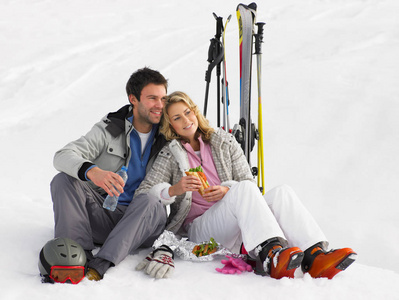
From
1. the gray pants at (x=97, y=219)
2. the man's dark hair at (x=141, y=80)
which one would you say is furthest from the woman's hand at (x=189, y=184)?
the man's dark hair at (x=141, y=80)

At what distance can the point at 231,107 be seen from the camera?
7.67m

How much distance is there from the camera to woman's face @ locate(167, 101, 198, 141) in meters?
2.74

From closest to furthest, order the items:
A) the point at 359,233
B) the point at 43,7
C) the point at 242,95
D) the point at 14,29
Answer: the point at 242,95, the point at 359,233, the point at 14,29, the point at 43,7

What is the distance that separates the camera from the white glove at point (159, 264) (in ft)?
7.30

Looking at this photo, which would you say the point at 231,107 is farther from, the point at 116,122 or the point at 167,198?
the point at 167,198

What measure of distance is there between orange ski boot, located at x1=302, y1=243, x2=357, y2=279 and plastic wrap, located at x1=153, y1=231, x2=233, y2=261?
43 cm

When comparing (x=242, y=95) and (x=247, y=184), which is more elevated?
(x=242, y=95)

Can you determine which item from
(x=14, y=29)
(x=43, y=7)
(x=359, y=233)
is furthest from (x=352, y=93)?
(x=43, y=7)

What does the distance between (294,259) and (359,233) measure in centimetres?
287

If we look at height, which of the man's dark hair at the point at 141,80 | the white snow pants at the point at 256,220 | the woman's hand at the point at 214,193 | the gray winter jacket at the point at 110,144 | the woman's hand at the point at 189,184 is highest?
the man's dark hair at the point at 141,80

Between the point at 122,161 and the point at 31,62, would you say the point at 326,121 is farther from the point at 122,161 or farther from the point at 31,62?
the point at 31,62

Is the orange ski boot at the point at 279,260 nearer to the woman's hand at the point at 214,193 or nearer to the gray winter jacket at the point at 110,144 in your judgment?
the woman's hand at the point at 214,193

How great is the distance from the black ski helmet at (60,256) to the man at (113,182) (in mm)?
121

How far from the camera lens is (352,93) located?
25.0 ft
